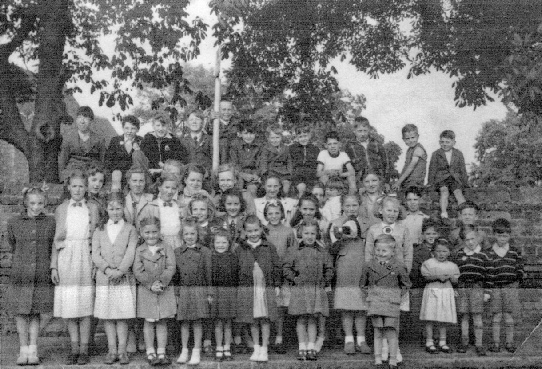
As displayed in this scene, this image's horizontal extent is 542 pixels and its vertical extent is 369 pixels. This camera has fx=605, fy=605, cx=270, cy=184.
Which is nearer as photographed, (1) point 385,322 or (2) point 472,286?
(1) point 385,322

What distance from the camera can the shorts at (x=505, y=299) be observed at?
4.85 metres

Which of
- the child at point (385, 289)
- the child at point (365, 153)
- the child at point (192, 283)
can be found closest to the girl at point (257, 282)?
the child at point (192, 283)

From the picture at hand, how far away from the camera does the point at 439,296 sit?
15.8ft

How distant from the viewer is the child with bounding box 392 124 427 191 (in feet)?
19.0

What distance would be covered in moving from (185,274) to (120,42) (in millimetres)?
2922

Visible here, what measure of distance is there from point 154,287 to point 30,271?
896mm

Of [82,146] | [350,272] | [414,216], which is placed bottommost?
[350,272]

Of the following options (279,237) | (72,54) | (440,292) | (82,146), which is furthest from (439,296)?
(72,54)

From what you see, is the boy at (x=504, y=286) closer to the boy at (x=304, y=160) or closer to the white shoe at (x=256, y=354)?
the boy at (x=304, y=160)

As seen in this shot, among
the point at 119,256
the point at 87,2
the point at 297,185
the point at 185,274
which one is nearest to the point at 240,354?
the point at 185,274

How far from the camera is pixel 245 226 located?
453cm

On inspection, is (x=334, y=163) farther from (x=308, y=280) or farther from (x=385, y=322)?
(x=385, y=322)

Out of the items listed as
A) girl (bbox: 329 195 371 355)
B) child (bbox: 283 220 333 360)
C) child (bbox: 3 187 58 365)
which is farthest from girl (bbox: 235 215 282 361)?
child (bbox: 3 187 58 365)

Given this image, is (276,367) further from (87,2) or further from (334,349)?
(87,2)
